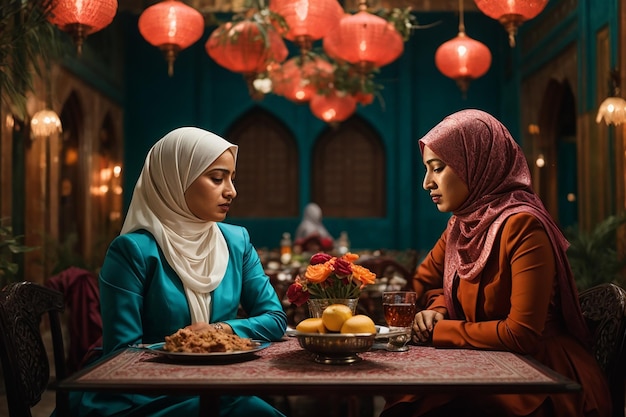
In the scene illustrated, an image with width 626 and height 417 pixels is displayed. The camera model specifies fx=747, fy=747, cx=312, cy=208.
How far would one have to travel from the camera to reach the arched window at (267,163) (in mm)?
12250

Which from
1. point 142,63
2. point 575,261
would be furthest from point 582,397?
point 142,63

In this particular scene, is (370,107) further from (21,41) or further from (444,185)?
(444,185)

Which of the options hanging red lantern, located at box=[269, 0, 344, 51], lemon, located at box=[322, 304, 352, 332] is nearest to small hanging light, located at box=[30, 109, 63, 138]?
hanging red lantern, located at box=[269, 0, 344, 51]

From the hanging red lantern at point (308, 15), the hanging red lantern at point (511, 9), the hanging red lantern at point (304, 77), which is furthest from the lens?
the hanging red lantern at point (304, 77)

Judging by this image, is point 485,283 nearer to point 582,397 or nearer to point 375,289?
point 582,397

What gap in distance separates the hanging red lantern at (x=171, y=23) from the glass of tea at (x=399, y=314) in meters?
4.12

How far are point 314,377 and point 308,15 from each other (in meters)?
4.35

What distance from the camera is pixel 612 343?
2.40 meters

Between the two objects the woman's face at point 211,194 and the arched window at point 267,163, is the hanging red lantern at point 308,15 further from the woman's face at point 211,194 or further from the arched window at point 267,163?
the arched window at point 267,163

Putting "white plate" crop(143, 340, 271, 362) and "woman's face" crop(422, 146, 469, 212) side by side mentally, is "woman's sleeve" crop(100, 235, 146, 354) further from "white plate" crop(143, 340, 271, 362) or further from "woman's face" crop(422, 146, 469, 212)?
"woman's face" crop(422, 146, 469, 212)

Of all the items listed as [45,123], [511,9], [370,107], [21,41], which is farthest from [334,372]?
[370,107]

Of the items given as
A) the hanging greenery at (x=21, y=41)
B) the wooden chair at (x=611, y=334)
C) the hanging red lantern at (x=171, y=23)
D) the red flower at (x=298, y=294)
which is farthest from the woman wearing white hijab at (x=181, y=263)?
the hanging red lantern at (x=171, y=23)

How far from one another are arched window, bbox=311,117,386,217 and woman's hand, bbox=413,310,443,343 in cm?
978

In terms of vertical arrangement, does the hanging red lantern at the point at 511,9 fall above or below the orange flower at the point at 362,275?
above
